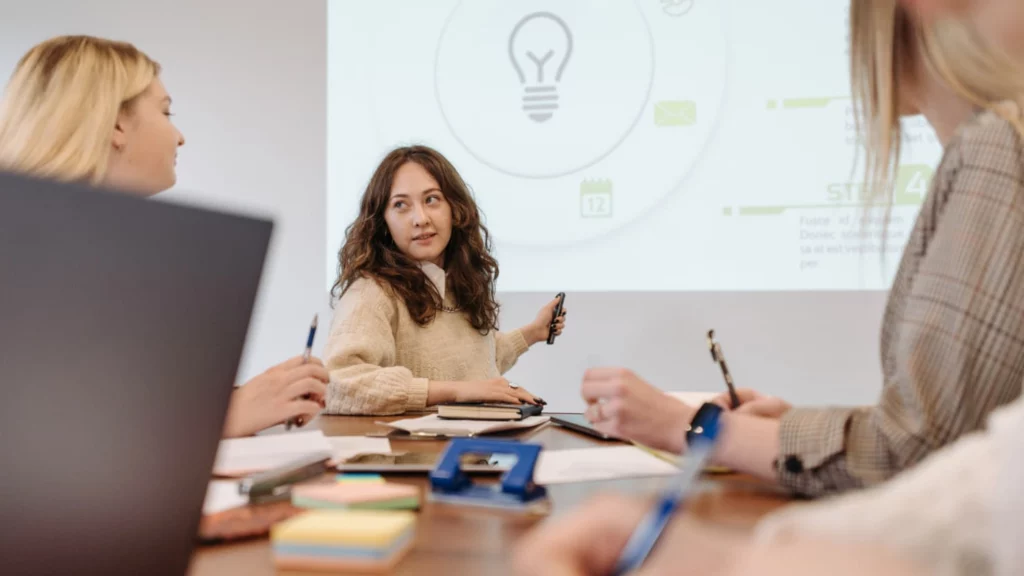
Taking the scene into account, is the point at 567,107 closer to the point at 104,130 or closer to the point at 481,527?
the point at 104,130

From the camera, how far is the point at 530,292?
9.04 ft

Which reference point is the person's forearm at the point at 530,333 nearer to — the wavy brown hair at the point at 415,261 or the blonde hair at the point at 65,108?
the wavy brown hair at the point at 415,261

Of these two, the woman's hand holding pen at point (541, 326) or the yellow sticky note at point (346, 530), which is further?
the woman's hand holding pen at point (541, 326)

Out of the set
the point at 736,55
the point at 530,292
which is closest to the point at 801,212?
the point at 736,55

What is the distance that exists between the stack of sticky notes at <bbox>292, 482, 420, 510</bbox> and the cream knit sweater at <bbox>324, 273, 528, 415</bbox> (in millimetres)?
831

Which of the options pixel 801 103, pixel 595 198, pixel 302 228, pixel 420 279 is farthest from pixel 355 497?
pixel 302 228

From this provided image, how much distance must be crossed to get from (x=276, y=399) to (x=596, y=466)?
515mm

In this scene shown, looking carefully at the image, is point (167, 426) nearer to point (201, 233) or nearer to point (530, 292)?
point (201, 233)

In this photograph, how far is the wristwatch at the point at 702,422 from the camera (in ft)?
2.79

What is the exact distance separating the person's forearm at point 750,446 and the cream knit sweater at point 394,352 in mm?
851

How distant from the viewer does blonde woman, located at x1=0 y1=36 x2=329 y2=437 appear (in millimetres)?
1167

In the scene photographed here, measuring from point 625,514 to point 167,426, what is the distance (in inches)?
9.9

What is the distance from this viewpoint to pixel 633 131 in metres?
2.62

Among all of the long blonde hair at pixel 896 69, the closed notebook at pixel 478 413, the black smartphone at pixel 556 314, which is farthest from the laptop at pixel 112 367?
the black smartphone at pixel 556 314
